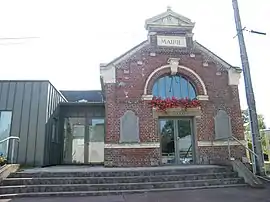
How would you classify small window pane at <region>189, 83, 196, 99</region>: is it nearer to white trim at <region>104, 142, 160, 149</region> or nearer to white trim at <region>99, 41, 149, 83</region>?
white trim at <region>104, 142, 160, 149</region>

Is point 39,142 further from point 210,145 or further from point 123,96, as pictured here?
point 210,145

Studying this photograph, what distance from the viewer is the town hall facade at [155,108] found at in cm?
1130

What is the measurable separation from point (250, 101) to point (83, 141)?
9.20 m

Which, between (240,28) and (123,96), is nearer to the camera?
(240,28)

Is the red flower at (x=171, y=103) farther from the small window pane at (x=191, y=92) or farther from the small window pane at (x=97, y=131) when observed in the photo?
the small window pane at (x=97, y=131)

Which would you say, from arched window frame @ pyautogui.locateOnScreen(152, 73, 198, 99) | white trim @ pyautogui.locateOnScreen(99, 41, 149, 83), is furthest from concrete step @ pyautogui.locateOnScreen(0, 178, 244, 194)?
white trim @ pyautogui.locateOnScreen(99, 41, 149, 83)

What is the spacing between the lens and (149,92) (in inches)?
479

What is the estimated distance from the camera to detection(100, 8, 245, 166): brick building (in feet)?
37.6

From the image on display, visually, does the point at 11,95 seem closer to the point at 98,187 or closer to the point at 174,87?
the point at 98,187

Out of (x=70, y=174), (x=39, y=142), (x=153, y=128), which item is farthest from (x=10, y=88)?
(x=153, y=128)

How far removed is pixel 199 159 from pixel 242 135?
2389 mm

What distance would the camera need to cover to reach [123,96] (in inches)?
470

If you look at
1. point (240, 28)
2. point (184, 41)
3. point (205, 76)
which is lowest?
point (205, 76)

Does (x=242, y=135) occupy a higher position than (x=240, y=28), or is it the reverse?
(x=240, y=28)
